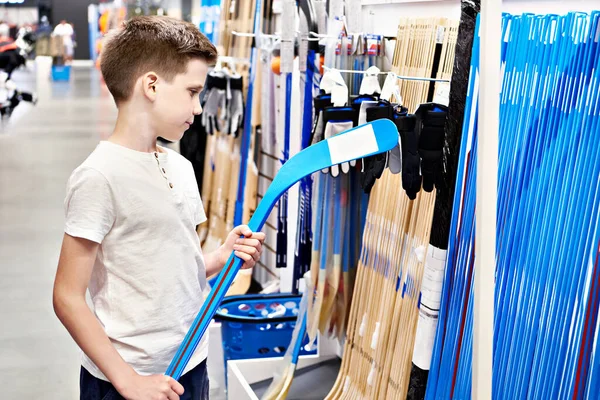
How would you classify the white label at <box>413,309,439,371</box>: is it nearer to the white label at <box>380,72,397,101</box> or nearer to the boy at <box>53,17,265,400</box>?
the white label at <box>380,72,397,101</box>

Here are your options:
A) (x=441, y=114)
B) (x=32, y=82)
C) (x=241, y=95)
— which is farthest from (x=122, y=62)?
(x=32, y=82)

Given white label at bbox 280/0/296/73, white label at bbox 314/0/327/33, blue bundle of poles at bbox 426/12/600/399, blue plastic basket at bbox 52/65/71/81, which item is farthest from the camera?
blue plastic basket at bbox 52/65/71/81

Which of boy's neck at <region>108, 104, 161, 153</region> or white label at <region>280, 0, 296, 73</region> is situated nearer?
boy's neck at <region>108, 104, 161, 153</region>

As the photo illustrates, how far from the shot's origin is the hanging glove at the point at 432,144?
221cm

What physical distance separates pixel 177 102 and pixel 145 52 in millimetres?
→ 116

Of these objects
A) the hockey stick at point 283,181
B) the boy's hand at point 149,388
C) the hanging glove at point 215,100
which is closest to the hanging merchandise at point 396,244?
the hockey stick at point 283,181

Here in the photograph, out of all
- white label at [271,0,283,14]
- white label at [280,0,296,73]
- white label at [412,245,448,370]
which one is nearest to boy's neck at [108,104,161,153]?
white label at [412,245,448,370]

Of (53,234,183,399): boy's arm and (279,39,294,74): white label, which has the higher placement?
(279,39,294,74): white label

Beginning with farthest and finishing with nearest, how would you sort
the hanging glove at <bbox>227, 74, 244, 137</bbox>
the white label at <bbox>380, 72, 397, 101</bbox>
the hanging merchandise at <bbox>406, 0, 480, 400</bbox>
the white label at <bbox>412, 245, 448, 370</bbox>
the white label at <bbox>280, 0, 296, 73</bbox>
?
1. the hanging glove at <bbox>227, 74, 244, 137</bbox>
2. the white label at <bbox>280, 0, 296, 73</bbox>
3. the white label at <bbox>380, 72, 397, 101</bbox>
4. the white label at <bbox>412, 245, 448, 370</bbox>
5. the hanging merchandise at <bbox>406, 0, 480, 400</bbox>

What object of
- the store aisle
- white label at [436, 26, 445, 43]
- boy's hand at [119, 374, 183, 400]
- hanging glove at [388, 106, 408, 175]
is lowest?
the store aisle

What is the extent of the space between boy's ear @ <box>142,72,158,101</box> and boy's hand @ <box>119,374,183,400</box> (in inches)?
20.9

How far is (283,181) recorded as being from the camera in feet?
5.26

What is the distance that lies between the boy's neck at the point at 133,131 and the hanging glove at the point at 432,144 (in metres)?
0.84

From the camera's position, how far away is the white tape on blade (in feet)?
4.51
